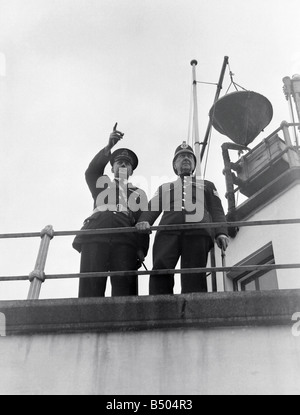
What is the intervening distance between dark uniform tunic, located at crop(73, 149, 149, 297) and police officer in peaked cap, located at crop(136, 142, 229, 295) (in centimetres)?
20

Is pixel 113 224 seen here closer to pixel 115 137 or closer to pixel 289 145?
pixel 115 137

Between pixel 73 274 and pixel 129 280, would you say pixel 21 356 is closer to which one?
pixel 73 274

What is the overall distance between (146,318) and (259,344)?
84cm

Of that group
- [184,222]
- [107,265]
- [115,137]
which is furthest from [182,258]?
[115,137]

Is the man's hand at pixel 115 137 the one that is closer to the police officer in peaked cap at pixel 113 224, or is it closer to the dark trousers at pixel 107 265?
the police officer in peaked cap at pixel 113 224

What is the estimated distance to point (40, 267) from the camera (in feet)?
16.6

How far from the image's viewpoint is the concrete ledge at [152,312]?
14.7 ft

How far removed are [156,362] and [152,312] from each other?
1.21 feet

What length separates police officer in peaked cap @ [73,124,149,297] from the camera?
17.4 feet

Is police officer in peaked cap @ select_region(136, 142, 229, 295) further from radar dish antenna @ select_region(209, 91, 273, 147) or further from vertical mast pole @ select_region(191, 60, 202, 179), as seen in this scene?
radar dish antenna @ select_region(209, 91, 273, 147)

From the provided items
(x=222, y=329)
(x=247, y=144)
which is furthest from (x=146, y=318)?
Answer: (x=247, y=144)

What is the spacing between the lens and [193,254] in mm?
5320

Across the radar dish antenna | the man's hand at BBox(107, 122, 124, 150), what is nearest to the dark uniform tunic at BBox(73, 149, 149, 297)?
the man's hand at BBox(107, 122, 124, 150)

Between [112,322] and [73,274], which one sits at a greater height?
[73,274]
